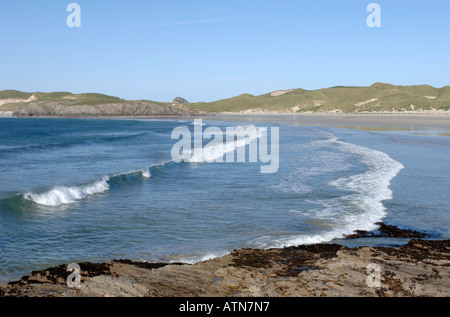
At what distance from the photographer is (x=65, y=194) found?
1531cm

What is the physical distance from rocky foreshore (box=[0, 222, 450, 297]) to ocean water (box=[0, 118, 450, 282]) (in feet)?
3.17

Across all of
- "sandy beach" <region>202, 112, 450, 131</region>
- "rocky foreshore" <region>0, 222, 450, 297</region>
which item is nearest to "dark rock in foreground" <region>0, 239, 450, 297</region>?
"rocky foreshore" <region>0, 222, 450, 297</region>

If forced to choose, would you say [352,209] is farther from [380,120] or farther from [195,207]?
[380,120]

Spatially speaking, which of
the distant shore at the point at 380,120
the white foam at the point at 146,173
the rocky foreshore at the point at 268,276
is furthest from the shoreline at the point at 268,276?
the distant shore at the point at 380,120

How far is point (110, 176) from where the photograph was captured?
64.1 ft

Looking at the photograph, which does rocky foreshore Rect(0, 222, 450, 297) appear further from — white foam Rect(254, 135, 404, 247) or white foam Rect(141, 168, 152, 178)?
white foam Rect(141, 168, 152, 178)

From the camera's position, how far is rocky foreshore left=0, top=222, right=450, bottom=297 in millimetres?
6680

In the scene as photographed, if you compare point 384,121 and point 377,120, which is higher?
point 377,120

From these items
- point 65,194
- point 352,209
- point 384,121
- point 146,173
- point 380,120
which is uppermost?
point 380,120

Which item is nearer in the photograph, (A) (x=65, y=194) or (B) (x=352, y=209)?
(B) (x=352, y=209)

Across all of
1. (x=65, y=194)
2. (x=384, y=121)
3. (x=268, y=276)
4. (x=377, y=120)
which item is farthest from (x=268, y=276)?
(x=377, y=120)

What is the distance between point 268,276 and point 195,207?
6.65m

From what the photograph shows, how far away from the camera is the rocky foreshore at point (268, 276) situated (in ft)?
21.9
